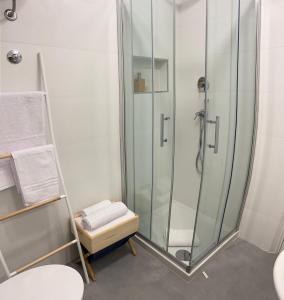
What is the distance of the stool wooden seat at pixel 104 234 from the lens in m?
1.58

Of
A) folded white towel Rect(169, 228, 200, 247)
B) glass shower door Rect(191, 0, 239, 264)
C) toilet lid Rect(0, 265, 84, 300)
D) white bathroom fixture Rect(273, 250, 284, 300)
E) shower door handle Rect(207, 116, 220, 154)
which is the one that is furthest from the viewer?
folded white towel Rect(169, 228, 200, 247)

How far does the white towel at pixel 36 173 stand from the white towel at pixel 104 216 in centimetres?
34

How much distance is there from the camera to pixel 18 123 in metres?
1.27

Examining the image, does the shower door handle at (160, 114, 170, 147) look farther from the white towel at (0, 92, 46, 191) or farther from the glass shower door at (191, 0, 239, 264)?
the white towel at (0, 92, 46, 191)

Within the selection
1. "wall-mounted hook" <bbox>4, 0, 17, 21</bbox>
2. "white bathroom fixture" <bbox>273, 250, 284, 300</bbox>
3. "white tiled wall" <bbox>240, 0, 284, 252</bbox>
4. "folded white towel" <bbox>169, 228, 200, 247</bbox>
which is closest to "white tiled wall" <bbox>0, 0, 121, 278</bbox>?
"wall-mounted hook" <bbox>4, 0, 17, 21</bbox>

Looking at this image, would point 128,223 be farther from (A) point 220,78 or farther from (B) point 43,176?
(A) point 220,78

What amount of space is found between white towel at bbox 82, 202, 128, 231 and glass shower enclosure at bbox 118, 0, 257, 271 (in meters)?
0.29

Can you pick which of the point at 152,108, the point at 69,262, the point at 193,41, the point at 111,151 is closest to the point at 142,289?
the point at 69,262

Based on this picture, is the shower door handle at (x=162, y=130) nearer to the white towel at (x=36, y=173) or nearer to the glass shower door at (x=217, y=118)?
the glass shower door at (x=217, y=118)

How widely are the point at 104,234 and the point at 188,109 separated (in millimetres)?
1360

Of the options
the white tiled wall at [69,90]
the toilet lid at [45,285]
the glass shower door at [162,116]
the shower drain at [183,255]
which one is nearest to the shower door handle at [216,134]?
the glass shower door at [162,116]

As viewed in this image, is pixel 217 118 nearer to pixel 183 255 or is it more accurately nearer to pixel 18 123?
pixel 183 255

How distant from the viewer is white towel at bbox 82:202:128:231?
63.1 inches

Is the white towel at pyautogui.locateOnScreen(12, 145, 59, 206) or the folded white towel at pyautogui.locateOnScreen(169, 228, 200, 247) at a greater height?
the white towel at pyautogui.locateOnScreen(12, 145, 59, 206)
